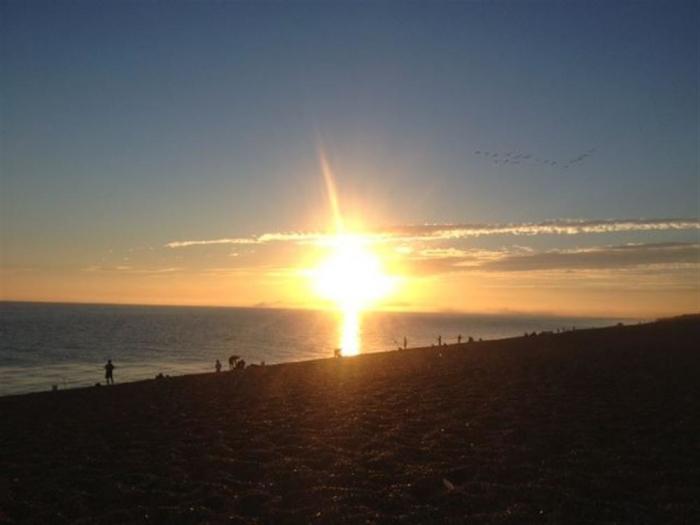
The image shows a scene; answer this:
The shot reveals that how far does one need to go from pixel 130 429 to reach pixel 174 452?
3.46 meters

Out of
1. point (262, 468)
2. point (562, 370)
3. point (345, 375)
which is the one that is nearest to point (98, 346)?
point (345, 375)

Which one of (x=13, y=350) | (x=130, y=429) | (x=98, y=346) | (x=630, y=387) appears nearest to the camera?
(x=130, y=429)

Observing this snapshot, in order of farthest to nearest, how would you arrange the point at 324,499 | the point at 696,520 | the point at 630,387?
the point at 630,387 → the point at 324,499 → the point at 696,520

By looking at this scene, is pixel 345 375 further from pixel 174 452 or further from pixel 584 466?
pixel 584 466

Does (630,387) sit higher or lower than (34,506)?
higher

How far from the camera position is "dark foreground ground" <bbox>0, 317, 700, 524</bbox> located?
8.34 meters

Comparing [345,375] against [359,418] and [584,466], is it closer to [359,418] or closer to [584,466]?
[359,418]

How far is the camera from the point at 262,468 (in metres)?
10.7

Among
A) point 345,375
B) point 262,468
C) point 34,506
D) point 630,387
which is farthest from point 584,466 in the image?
point 345,375

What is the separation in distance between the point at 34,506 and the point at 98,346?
7834 cm

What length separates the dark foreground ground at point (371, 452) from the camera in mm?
8336

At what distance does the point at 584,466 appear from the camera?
390 inches

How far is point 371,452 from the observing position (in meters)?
11.5

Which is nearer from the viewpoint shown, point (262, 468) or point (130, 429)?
point (262, 468)
